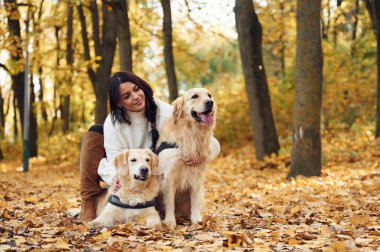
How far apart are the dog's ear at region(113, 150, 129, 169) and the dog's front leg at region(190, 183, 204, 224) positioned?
0.81 meters

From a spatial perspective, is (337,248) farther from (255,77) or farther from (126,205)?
(255,77)

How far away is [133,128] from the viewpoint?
19.6 ft

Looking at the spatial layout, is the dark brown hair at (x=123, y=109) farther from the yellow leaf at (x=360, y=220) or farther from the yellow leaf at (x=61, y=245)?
the yellow leaf at (x=360, y=220)

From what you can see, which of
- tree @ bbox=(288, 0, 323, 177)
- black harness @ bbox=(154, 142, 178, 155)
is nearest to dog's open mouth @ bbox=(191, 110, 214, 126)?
black harness @ bbox=(154, 142, 178, 155)

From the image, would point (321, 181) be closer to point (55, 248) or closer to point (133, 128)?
point (133, 128)

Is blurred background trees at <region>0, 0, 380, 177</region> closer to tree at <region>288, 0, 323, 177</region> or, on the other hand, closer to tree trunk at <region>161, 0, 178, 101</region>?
tree trunk at <region>161, 0, 178, 101</region>

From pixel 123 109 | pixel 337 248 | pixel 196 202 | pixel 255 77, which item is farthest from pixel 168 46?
pixel 337 248

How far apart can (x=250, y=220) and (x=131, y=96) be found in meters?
1.73

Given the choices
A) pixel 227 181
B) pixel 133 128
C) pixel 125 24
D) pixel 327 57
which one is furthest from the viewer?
pixel 327 57

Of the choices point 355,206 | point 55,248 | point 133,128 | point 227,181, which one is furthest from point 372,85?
point 55,248

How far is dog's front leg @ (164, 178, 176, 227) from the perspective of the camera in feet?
17.9

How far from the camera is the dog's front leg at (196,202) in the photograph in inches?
225

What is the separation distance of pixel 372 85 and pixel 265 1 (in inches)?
202

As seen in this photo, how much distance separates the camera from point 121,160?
210 inches
